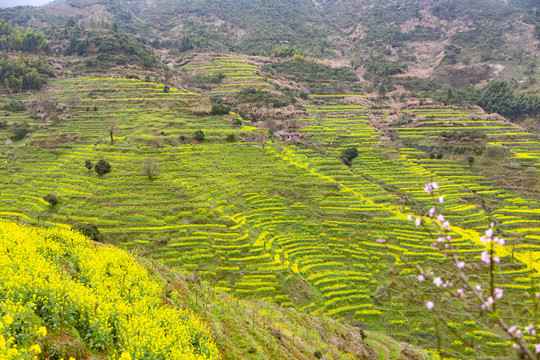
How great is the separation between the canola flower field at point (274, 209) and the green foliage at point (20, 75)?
24.6 metres

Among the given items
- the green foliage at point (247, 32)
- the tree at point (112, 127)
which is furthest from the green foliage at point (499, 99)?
the tree at point (112, 127)

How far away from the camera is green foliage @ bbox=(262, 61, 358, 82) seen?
5059 inches

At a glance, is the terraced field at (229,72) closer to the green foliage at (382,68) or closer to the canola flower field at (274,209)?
the canola flower field at (274,209)

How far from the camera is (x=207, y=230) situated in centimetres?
4666

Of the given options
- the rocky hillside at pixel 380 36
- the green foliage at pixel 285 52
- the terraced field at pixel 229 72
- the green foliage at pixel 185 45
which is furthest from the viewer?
the green foliage at pixel 185 45

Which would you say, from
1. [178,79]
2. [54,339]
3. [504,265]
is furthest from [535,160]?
[178,79]

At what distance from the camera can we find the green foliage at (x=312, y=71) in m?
128

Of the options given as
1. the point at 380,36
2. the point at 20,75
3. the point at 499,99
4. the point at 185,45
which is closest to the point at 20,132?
the point at 20,75

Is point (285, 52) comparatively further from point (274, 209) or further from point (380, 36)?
point (274, 209)

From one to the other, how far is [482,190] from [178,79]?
98468mm

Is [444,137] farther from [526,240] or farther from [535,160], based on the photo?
[526,240]

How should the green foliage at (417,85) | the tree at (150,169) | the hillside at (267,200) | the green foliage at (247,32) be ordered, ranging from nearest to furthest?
the hillside at (267,200) → the tree at (150,169) → the green foliage at (417,85) → the green foliage at (247,32)

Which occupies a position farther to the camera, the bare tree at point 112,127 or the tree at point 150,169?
the bare tree at point 112,127

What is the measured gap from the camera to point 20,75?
91.3m
